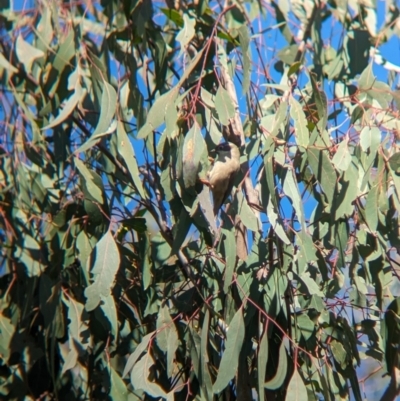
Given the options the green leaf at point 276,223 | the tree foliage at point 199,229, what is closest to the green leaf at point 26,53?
the tree foliage at point 199,229

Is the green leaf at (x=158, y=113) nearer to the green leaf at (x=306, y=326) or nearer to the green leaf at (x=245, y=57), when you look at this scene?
the green leaf at (x=245, y=57)

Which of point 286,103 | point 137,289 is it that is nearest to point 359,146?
point 286,103

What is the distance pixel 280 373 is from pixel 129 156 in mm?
672

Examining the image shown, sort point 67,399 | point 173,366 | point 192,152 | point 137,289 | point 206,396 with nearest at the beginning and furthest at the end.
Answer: point 192,152 < point 206,396 < point 173,366 < point 137,289 < point 67,399

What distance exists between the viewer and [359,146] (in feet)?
6.91

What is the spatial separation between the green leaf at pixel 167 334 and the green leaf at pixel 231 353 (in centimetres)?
15

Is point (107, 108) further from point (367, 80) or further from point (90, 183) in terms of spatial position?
point (367, 80)

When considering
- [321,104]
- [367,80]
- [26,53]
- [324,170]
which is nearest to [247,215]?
[324,170]

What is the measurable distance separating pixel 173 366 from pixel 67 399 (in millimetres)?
613

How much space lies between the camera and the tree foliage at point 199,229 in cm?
198

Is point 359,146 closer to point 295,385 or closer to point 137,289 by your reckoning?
point 295,385

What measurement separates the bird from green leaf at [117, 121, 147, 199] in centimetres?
23

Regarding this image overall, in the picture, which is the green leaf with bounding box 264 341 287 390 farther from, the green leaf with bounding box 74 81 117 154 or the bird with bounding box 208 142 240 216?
the green leaf with bounding box 74 81 117 154

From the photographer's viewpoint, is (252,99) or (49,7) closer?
(252,99)
